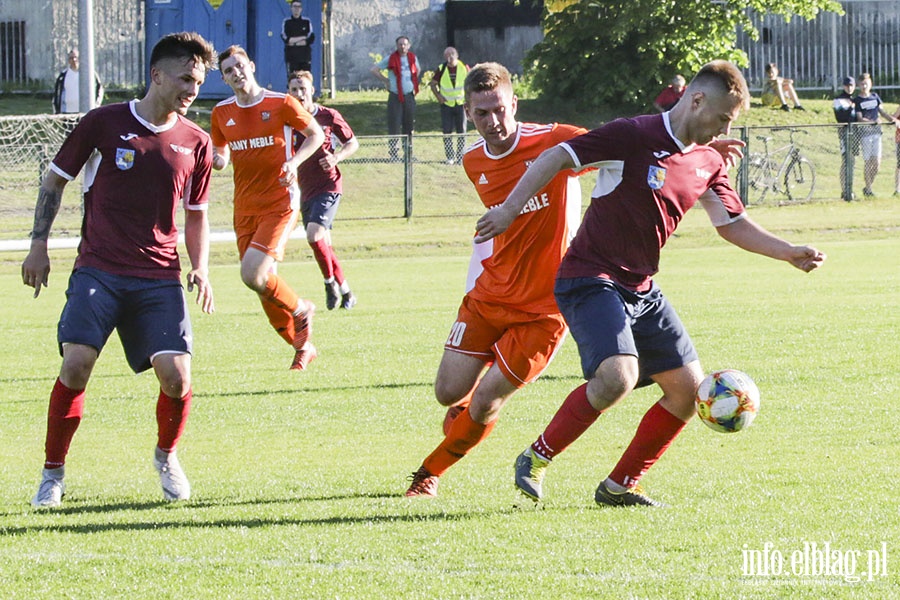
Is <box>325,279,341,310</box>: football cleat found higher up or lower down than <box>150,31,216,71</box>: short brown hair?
lower down

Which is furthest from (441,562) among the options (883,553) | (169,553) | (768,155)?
(768,155)

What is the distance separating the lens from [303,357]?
1070 centimetres

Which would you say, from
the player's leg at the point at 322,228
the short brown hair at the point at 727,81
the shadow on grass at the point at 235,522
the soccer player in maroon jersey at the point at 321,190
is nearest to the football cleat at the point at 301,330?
the player's leg at the point at 322,228

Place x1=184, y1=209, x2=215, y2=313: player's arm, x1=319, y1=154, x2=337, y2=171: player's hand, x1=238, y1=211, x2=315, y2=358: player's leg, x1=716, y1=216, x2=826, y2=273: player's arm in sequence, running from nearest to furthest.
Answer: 1. x1=716, y1=216, x2=826, y2=273: player's arm
2. x1=184, y1=209, x2=215, y2=313: player's arm
3. x1=238, y1=211, x2=315, y2=358: player's leg
4. x1=319, y1=154, x2=337, y2=171: player's hand

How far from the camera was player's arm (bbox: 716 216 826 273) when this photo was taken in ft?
20.2

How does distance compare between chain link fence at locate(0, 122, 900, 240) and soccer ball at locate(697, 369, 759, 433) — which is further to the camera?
chain link fence at locate(0, 122, 900, 240)

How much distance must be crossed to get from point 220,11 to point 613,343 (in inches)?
1036

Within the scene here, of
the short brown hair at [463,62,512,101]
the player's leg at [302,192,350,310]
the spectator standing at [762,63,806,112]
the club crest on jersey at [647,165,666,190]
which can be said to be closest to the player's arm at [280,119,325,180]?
the player's leg at [302,192,350,310]

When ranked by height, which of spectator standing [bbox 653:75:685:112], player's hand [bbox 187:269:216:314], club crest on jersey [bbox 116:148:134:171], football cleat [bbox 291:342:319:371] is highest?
spectator standing [bbox 653:75:685:112]

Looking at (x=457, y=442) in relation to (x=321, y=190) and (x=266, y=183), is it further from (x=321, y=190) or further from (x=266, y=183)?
(x=321, y=190)

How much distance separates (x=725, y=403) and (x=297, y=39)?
23.0m

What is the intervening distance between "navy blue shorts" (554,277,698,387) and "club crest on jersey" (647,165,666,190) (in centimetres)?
46

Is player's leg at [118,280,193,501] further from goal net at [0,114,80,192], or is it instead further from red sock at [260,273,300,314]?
goal net at [0,114,80,192]

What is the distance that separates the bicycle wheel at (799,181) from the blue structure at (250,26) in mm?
10826
